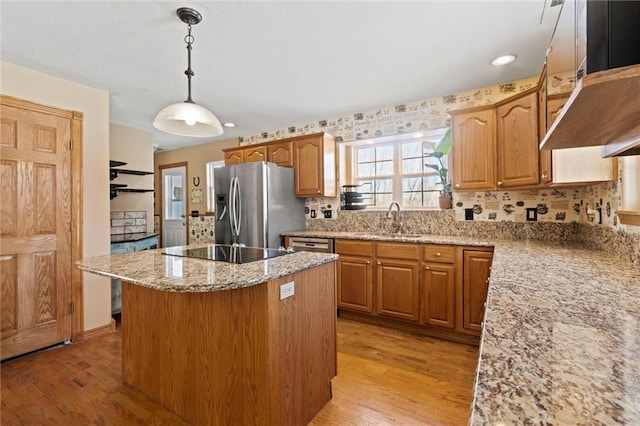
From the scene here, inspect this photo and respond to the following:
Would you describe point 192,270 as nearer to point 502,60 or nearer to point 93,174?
point 93,174

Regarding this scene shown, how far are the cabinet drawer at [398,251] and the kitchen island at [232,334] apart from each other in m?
1.23

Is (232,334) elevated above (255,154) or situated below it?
below

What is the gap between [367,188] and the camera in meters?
3.88

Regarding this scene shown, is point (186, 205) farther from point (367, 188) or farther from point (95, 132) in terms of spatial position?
point (367, 188)

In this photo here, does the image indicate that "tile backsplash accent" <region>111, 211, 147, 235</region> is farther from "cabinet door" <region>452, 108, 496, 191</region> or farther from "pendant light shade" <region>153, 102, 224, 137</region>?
"cabinet door" <region>452, 108, 496, 191</region>

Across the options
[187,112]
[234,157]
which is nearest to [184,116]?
[187,112]

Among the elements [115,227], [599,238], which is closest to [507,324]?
[599,238]

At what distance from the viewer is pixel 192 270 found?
4.79ft

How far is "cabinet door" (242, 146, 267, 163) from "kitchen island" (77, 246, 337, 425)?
249cm

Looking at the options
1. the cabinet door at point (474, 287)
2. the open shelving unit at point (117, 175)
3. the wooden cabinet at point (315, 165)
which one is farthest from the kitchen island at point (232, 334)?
the open shelving unit at point (117, 175)

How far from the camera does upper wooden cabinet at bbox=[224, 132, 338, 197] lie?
369cm

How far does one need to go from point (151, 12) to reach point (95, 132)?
5.36ft

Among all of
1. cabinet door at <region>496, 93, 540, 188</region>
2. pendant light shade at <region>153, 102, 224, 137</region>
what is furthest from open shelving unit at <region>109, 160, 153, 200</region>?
cabinet door at <region>496, 93, 540, 188</region>

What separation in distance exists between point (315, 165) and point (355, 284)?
1.53 metres
